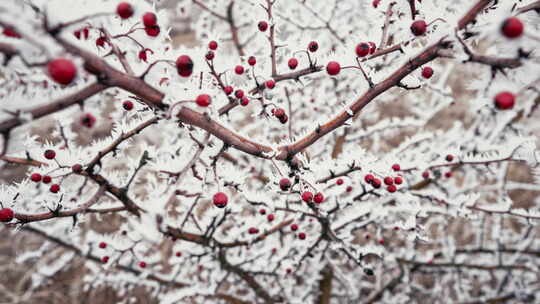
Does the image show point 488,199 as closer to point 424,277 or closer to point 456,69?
point 424,277

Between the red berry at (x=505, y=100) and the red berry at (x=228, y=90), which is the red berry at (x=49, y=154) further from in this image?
the red berry at (x=505, y=100)

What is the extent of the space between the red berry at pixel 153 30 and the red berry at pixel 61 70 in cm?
39

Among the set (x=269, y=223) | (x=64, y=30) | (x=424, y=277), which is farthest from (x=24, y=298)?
(x=424, y=277)

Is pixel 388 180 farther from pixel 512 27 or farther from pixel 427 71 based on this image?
pixel 512 27

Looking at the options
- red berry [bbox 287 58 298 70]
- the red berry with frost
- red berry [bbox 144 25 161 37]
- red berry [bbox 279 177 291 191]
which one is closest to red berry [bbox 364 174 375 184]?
the red berry with frost

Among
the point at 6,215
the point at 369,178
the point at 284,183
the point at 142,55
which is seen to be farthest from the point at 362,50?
the point at 6,215

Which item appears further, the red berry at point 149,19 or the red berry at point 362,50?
the red berry at point 362,50

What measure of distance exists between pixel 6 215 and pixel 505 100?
1582 mm

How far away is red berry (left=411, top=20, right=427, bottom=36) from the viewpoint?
90 cm

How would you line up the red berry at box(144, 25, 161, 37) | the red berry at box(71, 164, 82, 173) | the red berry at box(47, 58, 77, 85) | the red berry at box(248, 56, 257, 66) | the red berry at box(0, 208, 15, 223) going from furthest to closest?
the red berry at box(248, 56, 257, 66) < the red berry at box(71, 164, 82, 173) < the red berry at box(0, 208, 15, 223) < the red berry at box(144, 25, 161, 37) < the red berry at box(47, 58, 77, 85)

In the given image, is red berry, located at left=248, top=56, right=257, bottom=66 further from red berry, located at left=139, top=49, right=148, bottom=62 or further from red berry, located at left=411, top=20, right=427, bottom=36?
red berry, located at left=411, top=20, right=427, bottom=36

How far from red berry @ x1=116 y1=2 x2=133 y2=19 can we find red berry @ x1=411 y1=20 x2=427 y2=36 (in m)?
0.85

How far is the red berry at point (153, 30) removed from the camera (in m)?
0.89

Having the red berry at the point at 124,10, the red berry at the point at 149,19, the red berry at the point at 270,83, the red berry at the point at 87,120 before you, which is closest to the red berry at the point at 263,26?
the red berry at the point at 270,83
